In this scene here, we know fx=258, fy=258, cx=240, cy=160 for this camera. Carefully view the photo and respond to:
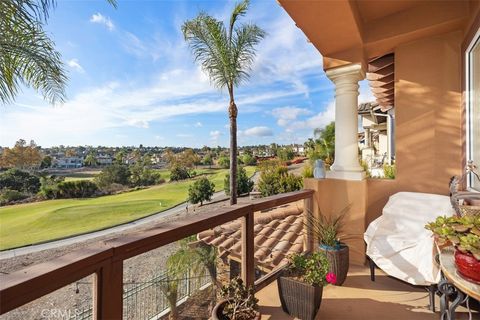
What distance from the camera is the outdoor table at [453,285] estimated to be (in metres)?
1.09

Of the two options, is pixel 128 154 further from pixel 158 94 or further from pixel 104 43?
pixel 104 43

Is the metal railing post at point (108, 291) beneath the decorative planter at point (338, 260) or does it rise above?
above

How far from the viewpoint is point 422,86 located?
9.64ft

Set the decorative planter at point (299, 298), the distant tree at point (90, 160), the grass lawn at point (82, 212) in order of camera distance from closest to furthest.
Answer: the decorative planter at point (299, 298) → the distant tree at point (90, 160) → the grass lawn at point (82, 212)

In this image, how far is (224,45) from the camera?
8.20m

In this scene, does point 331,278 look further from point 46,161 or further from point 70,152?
point 70,152

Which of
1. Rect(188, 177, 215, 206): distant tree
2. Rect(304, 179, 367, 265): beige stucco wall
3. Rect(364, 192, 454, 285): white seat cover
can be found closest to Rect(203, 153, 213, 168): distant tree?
Rect(188, 177, 215, 206): distant tree

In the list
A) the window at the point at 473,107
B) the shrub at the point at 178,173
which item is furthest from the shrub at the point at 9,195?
the shrub at the point at 178,173

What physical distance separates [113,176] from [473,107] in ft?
84.8

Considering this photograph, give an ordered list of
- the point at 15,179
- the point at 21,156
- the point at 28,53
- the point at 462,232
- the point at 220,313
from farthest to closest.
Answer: the point at 15,179, the point at 21,156, the point at 28,53, the point at 220,313, the point at 462,232

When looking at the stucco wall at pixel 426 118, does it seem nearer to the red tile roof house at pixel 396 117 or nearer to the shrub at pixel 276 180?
the red tile roof house at pixel 396 117

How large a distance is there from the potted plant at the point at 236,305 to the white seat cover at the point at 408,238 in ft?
4.16

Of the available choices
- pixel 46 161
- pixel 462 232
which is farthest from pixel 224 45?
pixel 46 161

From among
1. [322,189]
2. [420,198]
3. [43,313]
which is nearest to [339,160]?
[322,189]
